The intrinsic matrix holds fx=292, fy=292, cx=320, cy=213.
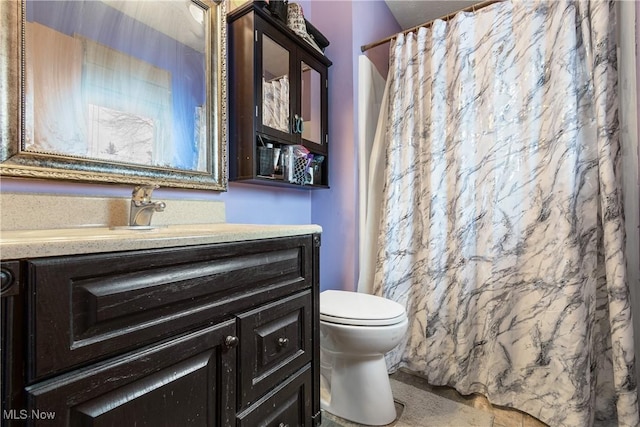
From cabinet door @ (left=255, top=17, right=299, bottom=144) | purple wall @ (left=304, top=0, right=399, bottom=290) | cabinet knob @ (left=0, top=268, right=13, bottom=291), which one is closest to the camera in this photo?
cabinet knob @ (left=0, top=268, right=13, bottom=291)

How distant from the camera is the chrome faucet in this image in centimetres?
85

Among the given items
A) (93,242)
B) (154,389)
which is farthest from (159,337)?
(93,242)

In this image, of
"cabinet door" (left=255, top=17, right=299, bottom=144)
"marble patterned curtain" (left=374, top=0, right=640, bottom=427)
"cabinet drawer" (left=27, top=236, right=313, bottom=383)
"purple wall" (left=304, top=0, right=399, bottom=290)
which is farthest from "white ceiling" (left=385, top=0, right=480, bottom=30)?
"cabinet drawer" (left=27, top=236, right=313, bottom=383)

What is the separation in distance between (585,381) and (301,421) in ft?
3.84

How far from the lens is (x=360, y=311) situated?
4.03ft

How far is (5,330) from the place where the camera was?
40cm

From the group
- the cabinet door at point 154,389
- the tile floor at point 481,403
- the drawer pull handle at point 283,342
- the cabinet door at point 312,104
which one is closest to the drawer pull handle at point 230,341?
the cabinet door at point 154,389

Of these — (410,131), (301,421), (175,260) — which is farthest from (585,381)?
(175,260)

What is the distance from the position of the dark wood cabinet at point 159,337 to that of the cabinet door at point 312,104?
31.6 inches

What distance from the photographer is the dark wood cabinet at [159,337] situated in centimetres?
42

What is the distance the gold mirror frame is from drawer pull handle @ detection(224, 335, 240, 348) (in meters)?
0.62

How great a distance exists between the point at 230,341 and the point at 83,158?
0.69 metres

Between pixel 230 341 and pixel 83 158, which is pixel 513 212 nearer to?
pixel 230 341

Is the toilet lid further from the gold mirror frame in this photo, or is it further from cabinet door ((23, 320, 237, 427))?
the gold mirror frame
